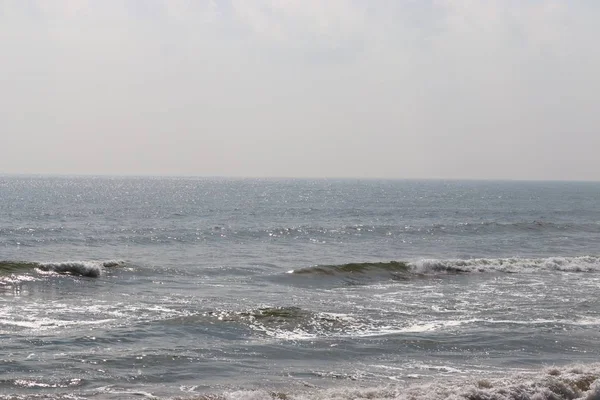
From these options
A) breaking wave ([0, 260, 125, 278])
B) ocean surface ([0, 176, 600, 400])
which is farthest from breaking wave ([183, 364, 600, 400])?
breaking wave ([0, 260, 125, 278])

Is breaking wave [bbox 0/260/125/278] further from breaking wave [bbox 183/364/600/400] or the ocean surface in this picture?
breaking wave [bbox 183/364/600/400]

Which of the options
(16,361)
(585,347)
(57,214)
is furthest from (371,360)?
(57,214)

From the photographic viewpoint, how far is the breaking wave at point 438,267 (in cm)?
3741

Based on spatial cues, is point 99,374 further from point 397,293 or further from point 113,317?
point 397,293

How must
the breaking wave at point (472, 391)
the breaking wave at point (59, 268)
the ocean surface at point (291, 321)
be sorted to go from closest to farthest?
the breaking wave at point (472, 391) → the ocean surface at point (291, 321) → the breaking wave at point (59, 268)

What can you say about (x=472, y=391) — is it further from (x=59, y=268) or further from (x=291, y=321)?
(x=59, y=268)

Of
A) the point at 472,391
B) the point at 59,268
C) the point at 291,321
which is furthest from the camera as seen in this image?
the point at 59,268

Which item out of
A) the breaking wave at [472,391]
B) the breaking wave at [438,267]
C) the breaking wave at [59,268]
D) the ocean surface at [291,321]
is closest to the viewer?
the breaking wave at [472,391]

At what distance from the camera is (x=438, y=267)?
4016 cm

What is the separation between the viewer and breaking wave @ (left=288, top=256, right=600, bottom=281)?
1473 inches

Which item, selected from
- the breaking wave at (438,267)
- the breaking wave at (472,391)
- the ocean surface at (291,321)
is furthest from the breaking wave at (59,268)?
the breaking wave at (472,391)

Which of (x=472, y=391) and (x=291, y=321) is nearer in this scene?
(x=472, y=391)

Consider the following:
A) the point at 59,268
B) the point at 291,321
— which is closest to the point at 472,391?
the point at 291,321

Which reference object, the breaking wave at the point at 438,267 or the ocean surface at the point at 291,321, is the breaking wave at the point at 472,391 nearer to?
the ocean surface at the point at 291,321
